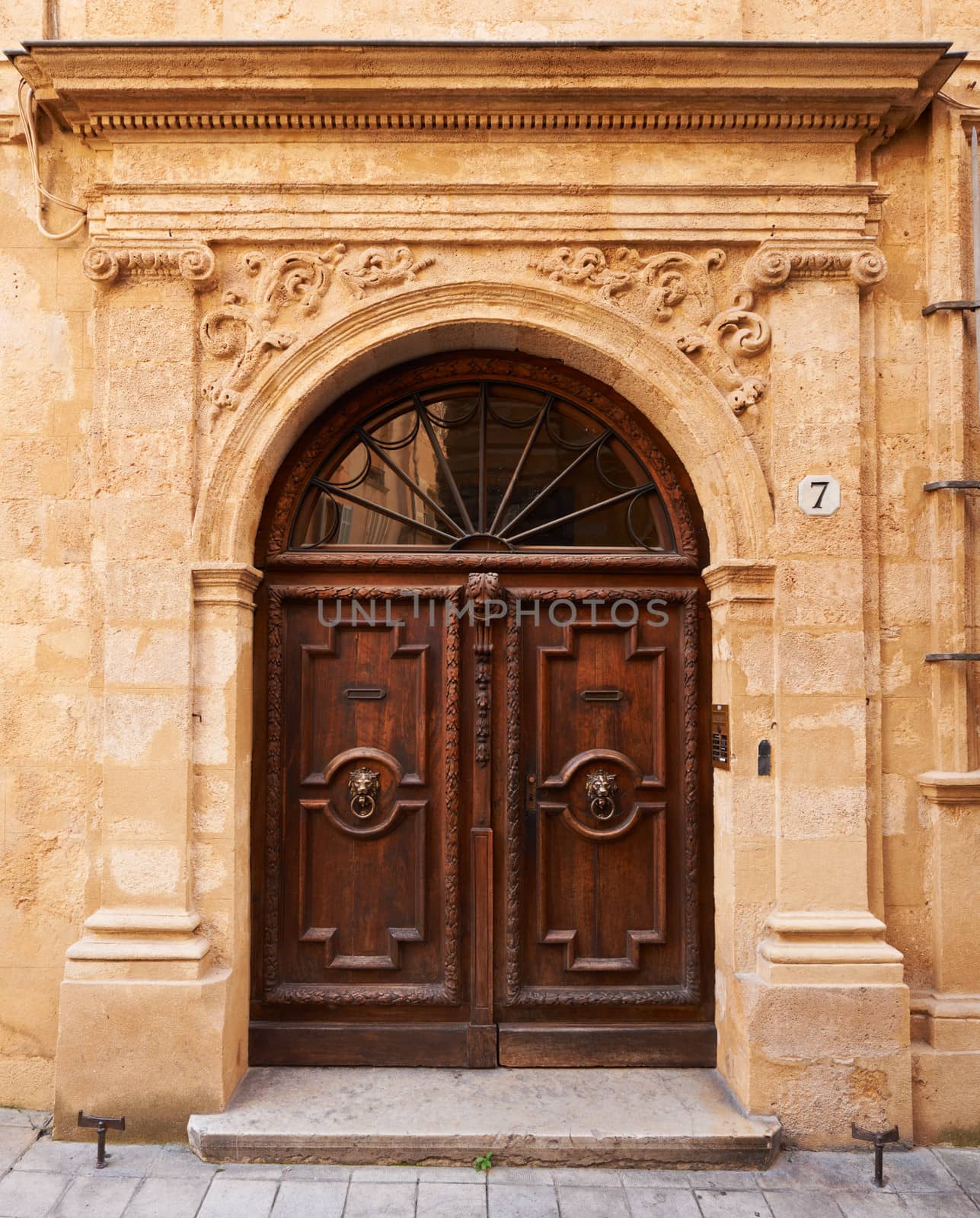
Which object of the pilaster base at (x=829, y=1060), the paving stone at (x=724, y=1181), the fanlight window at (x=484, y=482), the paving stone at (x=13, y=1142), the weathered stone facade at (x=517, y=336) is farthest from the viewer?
the fanlight window at (x=484, y=482)

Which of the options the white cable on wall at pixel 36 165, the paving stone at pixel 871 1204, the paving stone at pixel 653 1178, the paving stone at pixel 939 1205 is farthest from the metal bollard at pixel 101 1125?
the white cable on wall at pixel 36 165

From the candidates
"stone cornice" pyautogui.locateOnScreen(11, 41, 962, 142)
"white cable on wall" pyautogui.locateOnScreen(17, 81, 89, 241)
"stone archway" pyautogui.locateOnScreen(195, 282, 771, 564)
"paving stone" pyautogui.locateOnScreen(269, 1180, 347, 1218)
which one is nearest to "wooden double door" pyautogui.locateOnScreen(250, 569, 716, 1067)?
"stone archway" pyautogui.locateOnScreen(195, 282, 771, 564)

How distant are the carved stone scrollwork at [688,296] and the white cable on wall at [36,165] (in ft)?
7.08

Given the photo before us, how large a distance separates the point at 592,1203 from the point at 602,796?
1.61 m

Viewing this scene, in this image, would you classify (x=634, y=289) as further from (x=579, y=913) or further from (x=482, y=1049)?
(x=482, y=1049)

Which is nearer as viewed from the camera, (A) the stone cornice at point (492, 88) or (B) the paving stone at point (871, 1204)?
(B) the paving stone at point (871, 1204)

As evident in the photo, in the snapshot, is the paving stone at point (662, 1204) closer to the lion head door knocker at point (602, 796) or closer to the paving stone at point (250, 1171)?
the paving stone at point (250, 1171)

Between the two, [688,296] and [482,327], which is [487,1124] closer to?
[482,327]

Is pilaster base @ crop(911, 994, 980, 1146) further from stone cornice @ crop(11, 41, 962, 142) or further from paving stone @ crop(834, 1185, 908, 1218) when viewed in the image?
stone cornice @ crop(11, 41, 962, 142)

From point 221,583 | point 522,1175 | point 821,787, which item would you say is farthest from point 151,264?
point 522,1175

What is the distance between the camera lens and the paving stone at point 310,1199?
3.15 meters

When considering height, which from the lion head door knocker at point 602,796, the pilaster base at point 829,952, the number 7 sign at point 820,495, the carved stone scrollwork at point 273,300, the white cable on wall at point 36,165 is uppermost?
the white cable on wall at point 36,165

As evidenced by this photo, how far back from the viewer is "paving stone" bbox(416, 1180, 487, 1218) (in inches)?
124

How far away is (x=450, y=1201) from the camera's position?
3.24 metres
